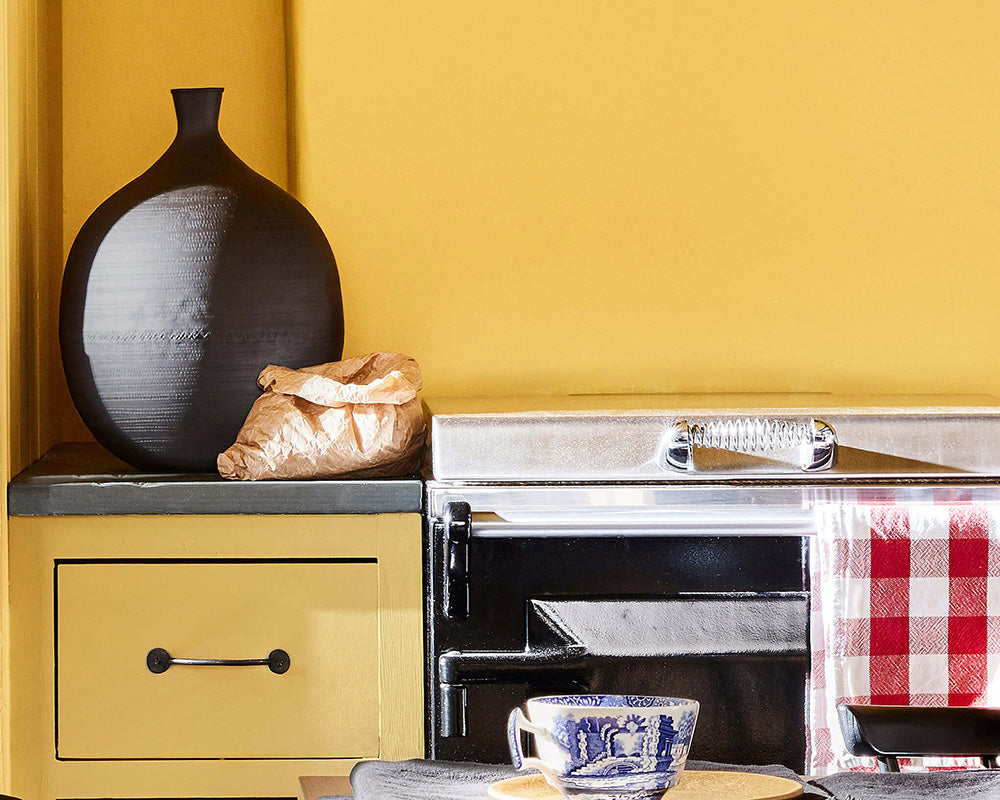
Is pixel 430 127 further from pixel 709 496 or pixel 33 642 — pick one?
pixel 33 642

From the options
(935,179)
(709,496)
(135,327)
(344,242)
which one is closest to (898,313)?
(935,179)

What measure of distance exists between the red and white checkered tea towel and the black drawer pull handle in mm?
592

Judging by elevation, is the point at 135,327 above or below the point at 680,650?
above

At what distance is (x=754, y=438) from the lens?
1409 mm

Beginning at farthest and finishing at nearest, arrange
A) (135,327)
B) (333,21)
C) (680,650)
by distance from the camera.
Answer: (333,21), (135,327), (680,650)

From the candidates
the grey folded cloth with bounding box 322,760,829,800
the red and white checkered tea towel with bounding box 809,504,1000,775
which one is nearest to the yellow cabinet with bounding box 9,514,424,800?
the red and white checkered tea towel with bounding box 809,504,1000,775

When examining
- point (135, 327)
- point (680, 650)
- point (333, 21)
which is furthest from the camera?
point (333, 21)

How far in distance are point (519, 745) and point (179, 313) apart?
3.20ft

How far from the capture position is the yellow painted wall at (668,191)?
1919 mm

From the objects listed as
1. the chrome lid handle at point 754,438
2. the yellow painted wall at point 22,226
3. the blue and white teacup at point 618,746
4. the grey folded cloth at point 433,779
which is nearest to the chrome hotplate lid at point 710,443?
the chrome lid handle at point 754,438

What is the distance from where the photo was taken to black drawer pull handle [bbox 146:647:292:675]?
144 centimetres

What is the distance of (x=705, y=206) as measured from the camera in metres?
1.96

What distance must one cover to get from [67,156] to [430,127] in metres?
0.56

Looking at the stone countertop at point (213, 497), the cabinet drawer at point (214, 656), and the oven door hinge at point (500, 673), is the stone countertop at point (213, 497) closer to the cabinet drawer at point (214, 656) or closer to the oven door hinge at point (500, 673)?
the cabinet drawer at point (214, 656)
